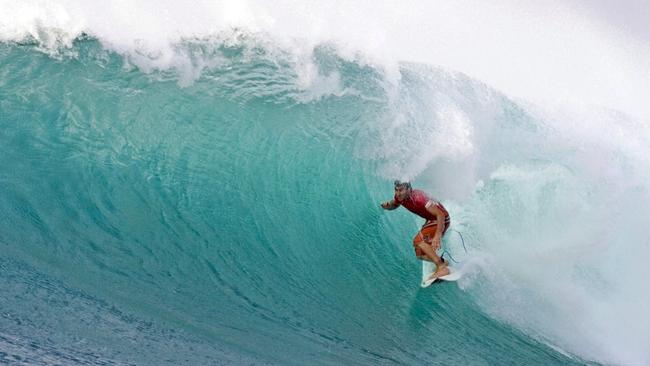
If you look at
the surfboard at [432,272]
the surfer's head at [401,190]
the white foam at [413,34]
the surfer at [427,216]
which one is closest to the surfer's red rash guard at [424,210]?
the surfer at [427,216]

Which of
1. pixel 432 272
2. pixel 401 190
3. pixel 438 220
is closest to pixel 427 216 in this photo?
pixel 438 220

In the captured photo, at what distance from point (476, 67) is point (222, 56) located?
1317 centimetres

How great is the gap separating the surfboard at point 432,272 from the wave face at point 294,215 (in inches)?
5.0

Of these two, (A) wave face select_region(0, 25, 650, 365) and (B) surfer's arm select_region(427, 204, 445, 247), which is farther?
(B) surfer's arm select_region(427, 204, 445, 247)

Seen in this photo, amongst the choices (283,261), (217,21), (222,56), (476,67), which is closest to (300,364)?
(283,261)

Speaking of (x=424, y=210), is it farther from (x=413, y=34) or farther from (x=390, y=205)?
(x=413, y=34)

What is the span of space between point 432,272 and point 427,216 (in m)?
0.70

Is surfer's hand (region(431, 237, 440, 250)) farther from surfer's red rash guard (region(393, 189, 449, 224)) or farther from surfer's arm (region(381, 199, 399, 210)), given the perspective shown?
surfer's arm (region(381, 199, 399, 210))

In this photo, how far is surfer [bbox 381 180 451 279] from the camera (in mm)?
6941

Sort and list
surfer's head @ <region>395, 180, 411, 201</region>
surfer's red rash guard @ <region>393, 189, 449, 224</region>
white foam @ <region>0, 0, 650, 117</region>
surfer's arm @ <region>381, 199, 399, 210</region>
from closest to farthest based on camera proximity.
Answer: surfer's head @ <region>395, 180, 411, 201</region>
surfer's red rash guard @ <region>393, 189, 449, 224</region>
surfer's arm @ <region>381, 199, 399, 210</region>
white foam @ <region>0, 0, 650, 117</region>

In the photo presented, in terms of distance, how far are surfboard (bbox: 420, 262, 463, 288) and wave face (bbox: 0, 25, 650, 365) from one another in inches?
5.0

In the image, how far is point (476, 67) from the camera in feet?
70.6

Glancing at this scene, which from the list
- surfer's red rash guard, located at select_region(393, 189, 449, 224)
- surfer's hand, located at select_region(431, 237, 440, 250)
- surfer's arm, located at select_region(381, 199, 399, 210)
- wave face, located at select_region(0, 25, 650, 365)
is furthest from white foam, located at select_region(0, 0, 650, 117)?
surfer's hand, located at select_region(431, 237, 440, 250)

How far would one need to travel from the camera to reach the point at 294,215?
7906 mm
